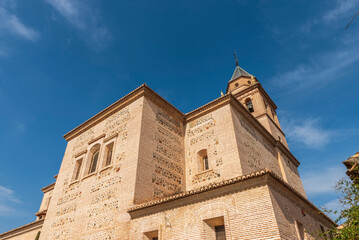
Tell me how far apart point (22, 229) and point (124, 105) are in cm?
1093

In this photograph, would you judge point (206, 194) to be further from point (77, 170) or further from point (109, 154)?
point (77, 170)

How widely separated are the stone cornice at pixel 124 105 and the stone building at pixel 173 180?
0.16ft

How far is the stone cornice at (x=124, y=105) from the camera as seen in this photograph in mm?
11149

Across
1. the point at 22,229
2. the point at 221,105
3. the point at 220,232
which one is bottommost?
the point at 220,232

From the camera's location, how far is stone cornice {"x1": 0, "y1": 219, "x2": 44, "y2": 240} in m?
13.9

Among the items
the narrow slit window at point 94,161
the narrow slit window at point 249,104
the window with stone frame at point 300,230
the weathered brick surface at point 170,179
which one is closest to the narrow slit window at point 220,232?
the weathered brick surface at point 170,179

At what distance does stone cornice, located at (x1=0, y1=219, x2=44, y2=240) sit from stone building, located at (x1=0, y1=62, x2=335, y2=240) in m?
0.14

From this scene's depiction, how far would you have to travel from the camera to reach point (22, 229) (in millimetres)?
15000

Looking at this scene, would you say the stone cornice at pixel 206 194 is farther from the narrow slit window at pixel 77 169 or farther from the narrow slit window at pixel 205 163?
the narrow slit window at pixel 77 169

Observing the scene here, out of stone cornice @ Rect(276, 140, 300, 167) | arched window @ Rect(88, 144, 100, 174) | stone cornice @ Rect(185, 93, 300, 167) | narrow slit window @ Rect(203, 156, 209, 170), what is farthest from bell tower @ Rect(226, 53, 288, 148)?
arched window @ Rect(88, 144, 100, 174)

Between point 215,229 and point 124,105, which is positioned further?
point 124,105

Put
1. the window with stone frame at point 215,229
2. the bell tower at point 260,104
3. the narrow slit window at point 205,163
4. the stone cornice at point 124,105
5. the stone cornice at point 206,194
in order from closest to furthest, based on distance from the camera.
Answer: the stone cornice at point 206,194 < the window with stone frame at point 215,229 < the narrow slit window at point 205,163 < the stone cornice at point 124,105 < the bell tower at point 260,104

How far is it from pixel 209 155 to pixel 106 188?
453 cm

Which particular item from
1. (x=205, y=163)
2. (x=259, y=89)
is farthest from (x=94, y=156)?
(x=259, y=89)
